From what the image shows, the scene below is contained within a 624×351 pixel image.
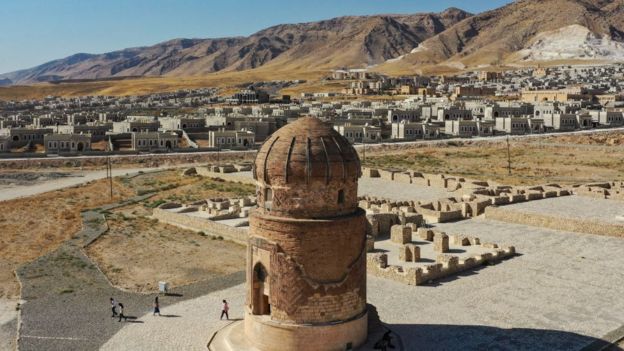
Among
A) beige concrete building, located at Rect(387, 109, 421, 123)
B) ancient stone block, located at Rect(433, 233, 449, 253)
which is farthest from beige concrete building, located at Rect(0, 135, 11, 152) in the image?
ancient stone block, located at Rect(433, 233, 449, 253)

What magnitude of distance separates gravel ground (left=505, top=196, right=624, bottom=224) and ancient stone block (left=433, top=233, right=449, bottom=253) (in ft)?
23.0

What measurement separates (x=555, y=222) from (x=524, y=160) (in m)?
34.8

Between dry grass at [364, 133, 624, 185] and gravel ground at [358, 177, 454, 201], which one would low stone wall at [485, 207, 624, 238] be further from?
dry grass at [364, 133, 624, 185]

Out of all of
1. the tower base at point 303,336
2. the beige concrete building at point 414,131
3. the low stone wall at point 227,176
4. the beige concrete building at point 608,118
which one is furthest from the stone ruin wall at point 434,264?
the beige concrete building at point 608,118

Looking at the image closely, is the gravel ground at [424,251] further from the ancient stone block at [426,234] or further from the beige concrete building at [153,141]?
the beige concrete building at [153,141]

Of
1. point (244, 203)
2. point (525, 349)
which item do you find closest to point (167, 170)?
point (244, 203)

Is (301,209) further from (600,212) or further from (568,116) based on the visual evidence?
(568,116)

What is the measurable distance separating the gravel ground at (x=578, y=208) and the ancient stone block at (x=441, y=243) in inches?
275

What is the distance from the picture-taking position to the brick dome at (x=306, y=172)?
1460cm

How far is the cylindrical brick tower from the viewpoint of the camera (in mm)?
14711

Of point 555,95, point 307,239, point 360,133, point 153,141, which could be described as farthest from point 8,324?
point 555,95

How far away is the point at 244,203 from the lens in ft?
121

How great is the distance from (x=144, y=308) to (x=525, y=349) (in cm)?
A: 1109

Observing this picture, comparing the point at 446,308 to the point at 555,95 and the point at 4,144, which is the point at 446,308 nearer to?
the point at 4,144
